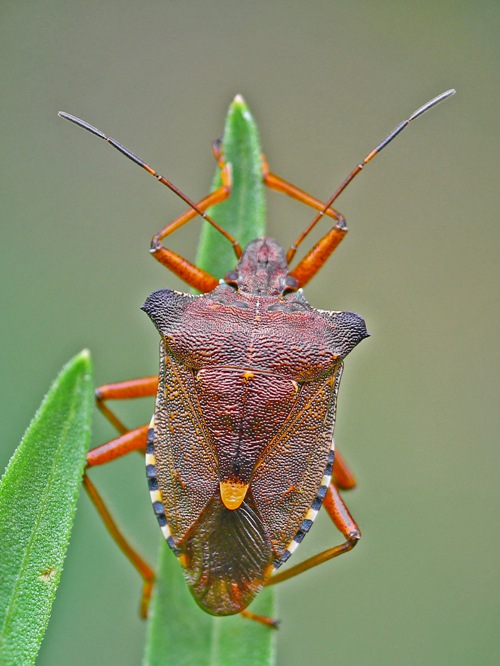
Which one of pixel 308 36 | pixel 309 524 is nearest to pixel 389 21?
pixel 308 36

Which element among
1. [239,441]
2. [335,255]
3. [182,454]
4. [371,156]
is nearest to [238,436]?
[239,441]

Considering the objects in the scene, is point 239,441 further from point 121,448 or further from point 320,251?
point 320,251

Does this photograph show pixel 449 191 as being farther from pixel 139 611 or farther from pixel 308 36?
pixel 139 611

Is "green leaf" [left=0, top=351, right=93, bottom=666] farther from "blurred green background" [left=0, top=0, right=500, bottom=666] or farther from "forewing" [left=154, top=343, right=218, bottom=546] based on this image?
"blurred green background" [left=0, top=0, right=500, bottom=666]

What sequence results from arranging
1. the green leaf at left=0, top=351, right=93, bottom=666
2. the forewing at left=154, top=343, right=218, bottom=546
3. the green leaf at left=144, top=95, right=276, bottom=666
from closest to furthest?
the green leaf at left=0, top=351, right=93, bottom=666
the green leaf at left=144, top=95, right=276, bottom=666
the forewing at left=154, top=343, right=218, bottom=546

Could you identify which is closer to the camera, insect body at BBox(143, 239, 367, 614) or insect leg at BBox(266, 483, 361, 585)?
insect body at BBox(143, 239, 367, 614)

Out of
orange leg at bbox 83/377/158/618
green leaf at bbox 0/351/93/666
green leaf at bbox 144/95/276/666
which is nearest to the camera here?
green leaf at bbox 0/351/93/666

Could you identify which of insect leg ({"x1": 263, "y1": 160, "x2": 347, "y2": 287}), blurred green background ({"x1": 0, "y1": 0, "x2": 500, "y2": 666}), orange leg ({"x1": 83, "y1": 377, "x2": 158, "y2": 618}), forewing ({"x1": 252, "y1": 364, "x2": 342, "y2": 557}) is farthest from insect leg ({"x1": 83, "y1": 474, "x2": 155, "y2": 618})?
insect leg ({"x1": 263, "y1": 160, "x2": 347, "y2": 287})
